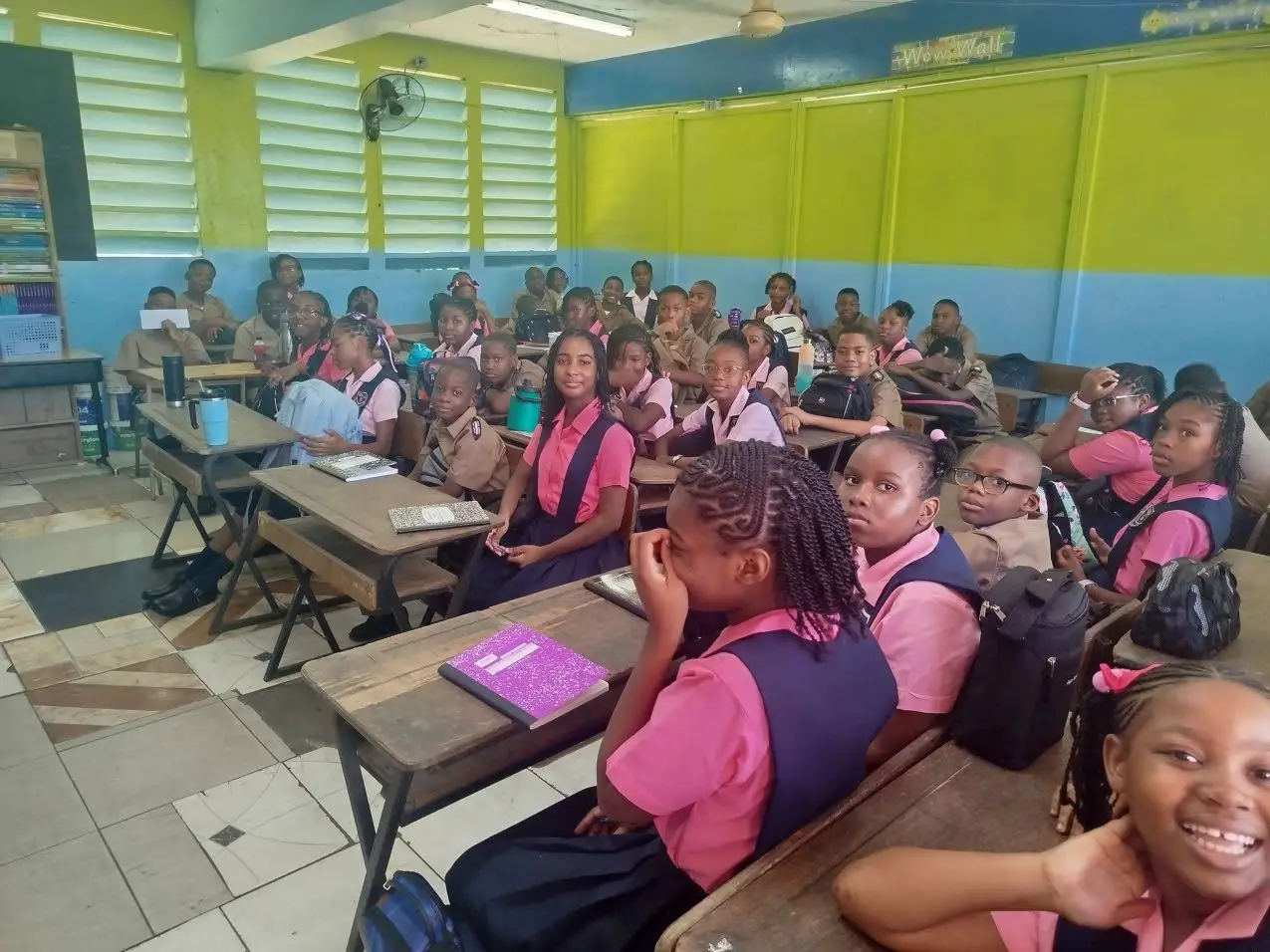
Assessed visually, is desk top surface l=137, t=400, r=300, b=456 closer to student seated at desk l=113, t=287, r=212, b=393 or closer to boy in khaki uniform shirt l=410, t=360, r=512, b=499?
boy in khaki uniform shirt l=410, t=360, r=512, b=499

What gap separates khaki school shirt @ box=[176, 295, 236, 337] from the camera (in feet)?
22.1

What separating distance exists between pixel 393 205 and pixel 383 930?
7896 millimetres

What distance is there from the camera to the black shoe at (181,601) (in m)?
3.60

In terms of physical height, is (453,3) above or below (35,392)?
above

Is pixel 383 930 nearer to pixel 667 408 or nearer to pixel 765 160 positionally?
pixel 667 408

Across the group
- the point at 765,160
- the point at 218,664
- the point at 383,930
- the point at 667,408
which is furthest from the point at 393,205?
the point at 383,930

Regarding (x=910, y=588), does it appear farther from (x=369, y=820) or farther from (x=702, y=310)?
(x=702, y=310)

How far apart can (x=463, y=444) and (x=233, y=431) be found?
3.62 feet

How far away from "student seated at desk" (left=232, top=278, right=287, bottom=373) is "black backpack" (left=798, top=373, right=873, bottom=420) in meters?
3.55

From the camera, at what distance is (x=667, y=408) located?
14.0ft

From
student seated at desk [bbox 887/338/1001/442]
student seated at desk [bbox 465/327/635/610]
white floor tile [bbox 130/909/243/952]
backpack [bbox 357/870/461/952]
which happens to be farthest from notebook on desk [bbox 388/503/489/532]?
student seated at desk [bbox 887/338/1001/442]

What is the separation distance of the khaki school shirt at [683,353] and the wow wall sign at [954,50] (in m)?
2.68

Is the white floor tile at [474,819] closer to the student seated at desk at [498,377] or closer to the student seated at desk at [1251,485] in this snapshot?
the student seated at desk at [498,377]

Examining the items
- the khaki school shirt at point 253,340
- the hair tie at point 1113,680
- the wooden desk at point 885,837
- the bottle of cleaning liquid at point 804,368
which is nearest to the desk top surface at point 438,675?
the wooden desk at point 885,837
